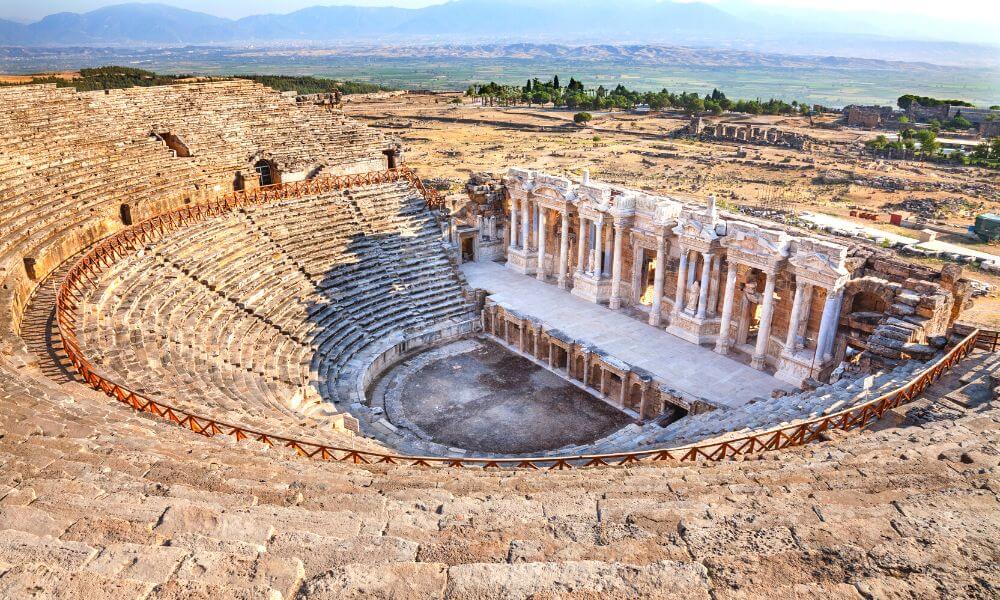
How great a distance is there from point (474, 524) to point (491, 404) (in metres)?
15.1

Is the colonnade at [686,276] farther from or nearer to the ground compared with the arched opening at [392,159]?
nearer to the ground

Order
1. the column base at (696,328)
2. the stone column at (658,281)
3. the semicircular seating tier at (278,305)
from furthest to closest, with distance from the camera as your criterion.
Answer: the stone column at (658,281) → the column base at (696,328) → the semicircular seating tier at (278,305)

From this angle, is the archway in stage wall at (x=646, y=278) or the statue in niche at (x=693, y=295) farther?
the archway in stage wall at (x=646, y=278)

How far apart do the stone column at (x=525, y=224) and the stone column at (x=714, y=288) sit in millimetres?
9932

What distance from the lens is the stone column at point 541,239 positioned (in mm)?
31344

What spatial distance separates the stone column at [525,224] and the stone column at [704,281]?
31.2 ft

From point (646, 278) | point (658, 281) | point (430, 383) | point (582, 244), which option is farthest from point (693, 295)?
point (430, 383)

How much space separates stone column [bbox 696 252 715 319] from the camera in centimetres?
2466

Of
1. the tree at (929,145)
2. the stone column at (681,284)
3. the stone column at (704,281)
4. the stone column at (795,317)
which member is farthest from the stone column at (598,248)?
the tree at (929,145)

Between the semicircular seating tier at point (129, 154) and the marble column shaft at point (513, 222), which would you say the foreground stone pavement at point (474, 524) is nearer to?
the semicircular seating tier at point (129, 154)

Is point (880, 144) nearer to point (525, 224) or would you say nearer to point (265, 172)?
point (525, 224)

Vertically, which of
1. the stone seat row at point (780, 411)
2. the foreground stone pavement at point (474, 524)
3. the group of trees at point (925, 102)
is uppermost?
the group of trees at point (925, 102)

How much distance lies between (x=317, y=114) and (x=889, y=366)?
97.9 ft

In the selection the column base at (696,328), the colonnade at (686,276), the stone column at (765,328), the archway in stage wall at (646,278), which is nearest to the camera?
the colonnade at (686,276)
